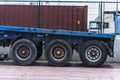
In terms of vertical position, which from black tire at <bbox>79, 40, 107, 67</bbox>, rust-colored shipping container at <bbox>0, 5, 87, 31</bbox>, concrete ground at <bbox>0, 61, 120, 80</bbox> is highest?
rust-colored shipping container at <bbox>0, 5, 87, 31</bbox>

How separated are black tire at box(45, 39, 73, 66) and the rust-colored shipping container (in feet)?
10.2

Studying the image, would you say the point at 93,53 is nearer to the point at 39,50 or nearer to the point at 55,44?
the point at 55,44

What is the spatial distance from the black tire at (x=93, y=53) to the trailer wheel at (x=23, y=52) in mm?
1971

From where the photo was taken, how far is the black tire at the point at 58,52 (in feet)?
57.5

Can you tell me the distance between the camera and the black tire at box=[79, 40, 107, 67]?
17500 millimetres

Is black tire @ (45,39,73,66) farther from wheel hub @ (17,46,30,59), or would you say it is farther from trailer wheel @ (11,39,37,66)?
wheel hub @ (17,46,30,59)

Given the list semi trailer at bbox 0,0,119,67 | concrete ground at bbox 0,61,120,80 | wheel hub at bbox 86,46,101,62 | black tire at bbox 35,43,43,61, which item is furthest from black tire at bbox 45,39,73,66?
wheel hub at bbox 86,46,101,62

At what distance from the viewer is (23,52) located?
17766mm

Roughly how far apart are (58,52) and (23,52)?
4.66ft

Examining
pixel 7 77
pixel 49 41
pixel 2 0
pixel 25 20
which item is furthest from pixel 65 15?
pixel 7 77

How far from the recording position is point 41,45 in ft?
59.9

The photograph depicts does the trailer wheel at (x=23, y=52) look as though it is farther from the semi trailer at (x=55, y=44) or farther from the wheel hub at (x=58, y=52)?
the wheel hub at (x=58, y=52)

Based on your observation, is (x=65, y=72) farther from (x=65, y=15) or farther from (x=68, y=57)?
(x=65, y=15)

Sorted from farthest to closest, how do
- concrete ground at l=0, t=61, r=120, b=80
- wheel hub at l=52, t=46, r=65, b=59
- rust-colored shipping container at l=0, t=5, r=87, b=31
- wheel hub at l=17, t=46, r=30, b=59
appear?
rust-colored shipping container at l=0, t=5, r=87, b=31 < wheel hub at l=17, t=46, r=30, b=59 < wheel hub at l=52, t=46, r=65, b=59 < concrete ground at l=0, t=61, r=120, b=80
